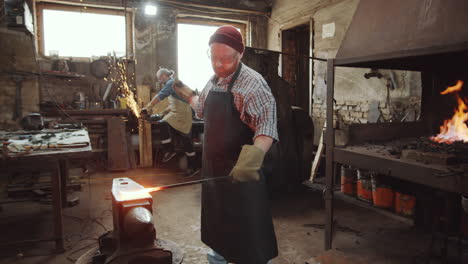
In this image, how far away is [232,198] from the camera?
7.70ft

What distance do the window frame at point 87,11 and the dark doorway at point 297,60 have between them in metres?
3.66

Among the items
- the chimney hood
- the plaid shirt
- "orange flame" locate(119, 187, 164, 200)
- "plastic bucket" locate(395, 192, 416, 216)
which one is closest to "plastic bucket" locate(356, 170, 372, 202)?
"plastic bucket" locate(395, 192, 416, 216)

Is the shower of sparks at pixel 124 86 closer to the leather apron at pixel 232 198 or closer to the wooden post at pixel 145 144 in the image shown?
the wooden post at pixel 145 144

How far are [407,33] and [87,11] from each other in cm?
673

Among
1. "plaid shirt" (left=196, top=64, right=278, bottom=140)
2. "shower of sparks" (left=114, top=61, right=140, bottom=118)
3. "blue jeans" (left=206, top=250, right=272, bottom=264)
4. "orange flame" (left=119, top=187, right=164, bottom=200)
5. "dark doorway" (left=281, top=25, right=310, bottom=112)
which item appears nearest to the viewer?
"orange flame" (left=119, top=187, right=164, bottom=200)

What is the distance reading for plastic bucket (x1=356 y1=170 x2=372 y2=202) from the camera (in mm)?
3660

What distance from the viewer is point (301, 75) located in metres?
8.20

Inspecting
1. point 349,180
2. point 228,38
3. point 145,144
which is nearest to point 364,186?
point 349,180

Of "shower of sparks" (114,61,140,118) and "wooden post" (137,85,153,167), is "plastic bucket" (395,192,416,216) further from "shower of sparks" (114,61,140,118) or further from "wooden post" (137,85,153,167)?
"shower of sparks" (114,61,140,118)

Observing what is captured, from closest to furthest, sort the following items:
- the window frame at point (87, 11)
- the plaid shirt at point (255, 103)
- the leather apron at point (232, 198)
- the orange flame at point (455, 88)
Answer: the plaid shirt at point (255, 103), the leather apron at point (232, 198), the orange flame at point (455, 88), the window frame at point (87, 11)

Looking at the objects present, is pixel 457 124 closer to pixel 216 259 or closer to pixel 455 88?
pixel 455 88

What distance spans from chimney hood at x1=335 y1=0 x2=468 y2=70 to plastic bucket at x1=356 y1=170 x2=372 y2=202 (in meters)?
1.23

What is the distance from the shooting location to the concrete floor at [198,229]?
121 inches

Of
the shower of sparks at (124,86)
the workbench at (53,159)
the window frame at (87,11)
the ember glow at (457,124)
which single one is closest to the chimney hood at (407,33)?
the ember glow at (457,124)
